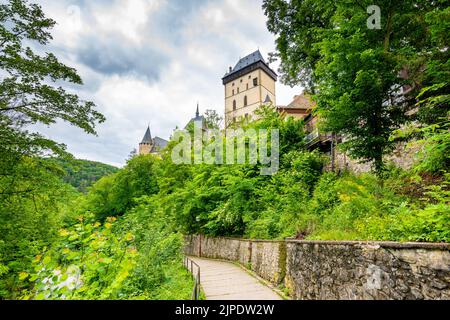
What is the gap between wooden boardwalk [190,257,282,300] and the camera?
738cm

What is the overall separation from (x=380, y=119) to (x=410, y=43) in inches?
159

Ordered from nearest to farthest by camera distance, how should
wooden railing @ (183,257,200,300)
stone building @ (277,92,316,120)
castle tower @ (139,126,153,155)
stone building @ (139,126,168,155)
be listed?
1. wooden railing @ (183,257,200,300)
2. stone building @ (277,92,316,120)
3. stone building @ (139,126,168,155)
4. castle tower @ (139,126,153,155)

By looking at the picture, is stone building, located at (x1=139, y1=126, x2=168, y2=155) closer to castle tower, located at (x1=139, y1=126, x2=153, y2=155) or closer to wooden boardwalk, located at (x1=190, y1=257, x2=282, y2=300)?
castle tower, located at (x1=139, y1=126, x2=153, y2=155)

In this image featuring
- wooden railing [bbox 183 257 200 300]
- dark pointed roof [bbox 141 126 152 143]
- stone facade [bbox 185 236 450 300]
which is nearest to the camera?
stone facade [bbox 185 236 450 300]

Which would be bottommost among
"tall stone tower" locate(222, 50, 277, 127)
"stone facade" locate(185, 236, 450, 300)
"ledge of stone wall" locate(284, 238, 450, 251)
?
"stone facade" locate(185, 236, 450, 300)

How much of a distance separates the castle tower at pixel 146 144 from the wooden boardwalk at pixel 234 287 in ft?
237

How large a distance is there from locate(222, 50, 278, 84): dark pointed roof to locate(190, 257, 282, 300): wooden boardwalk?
55.1m

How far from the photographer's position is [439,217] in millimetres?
3479

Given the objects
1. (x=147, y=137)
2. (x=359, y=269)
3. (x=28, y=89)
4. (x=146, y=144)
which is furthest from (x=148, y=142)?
(x=359, y=269)

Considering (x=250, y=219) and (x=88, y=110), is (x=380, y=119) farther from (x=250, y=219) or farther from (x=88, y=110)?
(x=88, y=110)

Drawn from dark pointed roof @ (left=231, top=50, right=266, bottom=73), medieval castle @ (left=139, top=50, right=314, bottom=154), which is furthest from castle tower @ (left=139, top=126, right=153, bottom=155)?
dark pointed roof @ (left=231, top=50, right=266, bottom=73)

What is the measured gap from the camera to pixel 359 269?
4.49 m

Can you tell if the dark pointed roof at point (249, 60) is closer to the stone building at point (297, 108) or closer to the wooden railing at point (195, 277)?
the stone building at point (297, 108)
